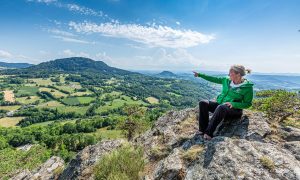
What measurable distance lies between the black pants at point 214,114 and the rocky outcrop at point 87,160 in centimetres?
690

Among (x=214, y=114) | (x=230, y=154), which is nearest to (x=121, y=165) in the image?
(x=214, y=114)

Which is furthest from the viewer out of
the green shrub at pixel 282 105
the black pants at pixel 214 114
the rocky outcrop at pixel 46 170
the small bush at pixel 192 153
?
the rocky outcrop at pixel 46 170

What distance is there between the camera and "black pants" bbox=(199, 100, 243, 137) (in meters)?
11.3

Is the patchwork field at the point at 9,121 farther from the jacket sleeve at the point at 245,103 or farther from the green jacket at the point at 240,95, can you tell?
the jacket sleeve at the point at 245,103

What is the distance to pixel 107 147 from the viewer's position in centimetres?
1702

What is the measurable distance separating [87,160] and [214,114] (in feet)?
29.7

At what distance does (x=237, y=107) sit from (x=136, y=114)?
41962 mm

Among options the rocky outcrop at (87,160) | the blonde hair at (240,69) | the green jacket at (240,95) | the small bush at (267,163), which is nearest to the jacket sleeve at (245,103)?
the green jacket at (240,95)

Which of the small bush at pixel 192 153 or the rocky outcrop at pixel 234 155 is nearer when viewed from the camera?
the rocky outcrop at pixel 234 155

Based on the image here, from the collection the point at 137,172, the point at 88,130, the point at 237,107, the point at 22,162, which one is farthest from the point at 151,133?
the point at 88,130

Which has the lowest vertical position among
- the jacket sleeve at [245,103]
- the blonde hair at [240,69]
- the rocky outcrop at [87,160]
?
the rocky outcrop at [87,160]

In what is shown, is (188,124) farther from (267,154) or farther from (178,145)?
(267,154)

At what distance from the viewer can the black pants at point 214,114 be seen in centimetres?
1133

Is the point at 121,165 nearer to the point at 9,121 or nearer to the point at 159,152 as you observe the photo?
the point at 159,152
